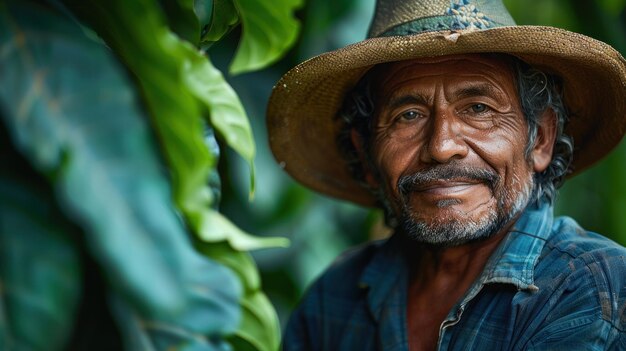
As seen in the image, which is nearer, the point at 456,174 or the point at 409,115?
the point at 456,174

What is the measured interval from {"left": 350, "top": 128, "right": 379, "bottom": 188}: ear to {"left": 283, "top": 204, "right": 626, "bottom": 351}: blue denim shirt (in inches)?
Answer: 6.9

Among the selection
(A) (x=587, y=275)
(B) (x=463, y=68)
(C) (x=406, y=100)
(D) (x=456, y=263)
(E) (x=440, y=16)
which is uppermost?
(E) (x=440, y=16)

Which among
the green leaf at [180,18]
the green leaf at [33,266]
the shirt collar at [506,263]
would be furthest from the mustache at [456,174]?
the green leaf at [33,266]

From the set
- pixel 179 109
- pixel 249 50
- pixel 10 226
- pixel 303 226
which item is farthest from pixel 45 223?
pixel 303 226

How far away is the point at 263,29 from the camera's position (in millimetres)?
1435

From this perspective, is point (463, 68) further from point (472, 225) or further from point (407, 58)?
point (472, 225)

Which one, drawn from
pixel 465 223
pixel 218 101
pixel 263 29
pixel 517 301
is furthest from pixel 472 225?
pixel 218 101

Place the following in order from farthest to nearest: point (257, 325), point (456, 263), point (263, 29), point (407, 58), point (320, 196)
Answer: point (320, 196) < point (456, 263) < point (407, 58) < point (263, 29) < point (257, 325)

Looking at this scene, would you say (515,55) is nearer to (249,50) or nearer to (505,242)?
(505,242)

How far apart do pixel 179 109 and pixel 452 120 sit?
1129 mm

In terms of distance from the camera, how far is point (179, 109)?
3.17 feet

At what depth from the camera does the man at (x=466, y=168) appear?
179 centimetres

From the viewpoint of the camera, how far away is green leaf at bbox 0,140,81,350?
2.89ft

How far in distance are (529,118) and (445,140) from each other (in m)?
0.25
